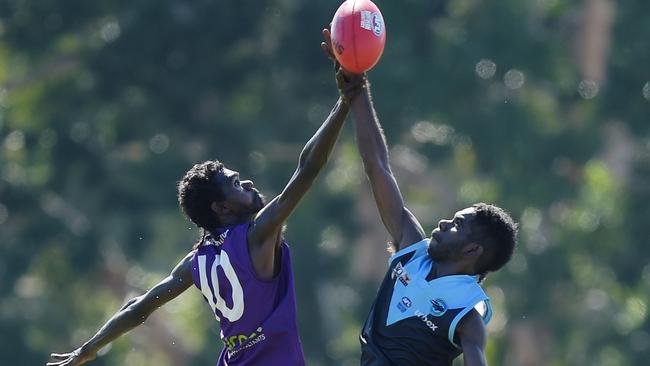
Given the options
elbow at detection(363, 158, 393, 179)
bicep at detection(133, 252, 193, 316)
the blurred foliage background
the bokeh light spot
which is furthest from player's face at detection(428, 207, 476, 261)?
the bokeh light spot

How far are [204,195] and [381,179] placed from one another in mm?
941

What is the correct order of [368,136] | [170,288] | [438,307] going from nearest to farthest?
[438,307]
[368,136]
[170,288]

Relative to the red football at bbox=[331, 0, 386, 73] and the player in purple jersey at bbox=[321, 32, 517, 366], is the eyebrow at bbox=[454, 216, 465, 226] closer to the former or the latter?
the player in purple jersey at bbox=[321, 32, 517, 366]

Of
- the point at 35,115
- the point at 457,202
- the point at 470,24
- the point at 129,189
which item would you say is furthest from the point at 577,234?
the point at 35,115

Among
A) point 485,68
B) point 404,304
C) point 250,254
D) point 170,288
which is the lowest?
point 404,304

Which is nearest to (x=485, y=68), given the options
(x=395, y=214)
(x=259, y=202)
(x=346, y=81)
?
(x=259, y=202)

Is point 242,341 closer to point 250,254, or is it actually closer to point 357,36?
point 250,254

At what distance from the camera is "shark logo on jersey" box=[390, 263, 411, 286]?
7.60 metres

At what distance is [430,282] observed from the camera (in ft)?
24.8

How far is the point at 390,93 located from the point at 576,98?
3758 millimetres

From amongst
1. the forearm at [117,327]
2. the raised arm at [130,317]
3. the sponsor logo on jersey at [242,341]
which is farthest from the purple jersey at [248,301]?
the forearm at [117,327]

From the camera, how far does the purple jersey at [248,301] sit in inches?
311

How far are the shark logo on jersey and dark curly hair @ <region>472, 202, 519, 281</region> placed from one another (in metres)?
0.36

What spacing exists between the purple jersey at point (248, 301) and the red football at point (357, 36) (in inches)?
37.9
